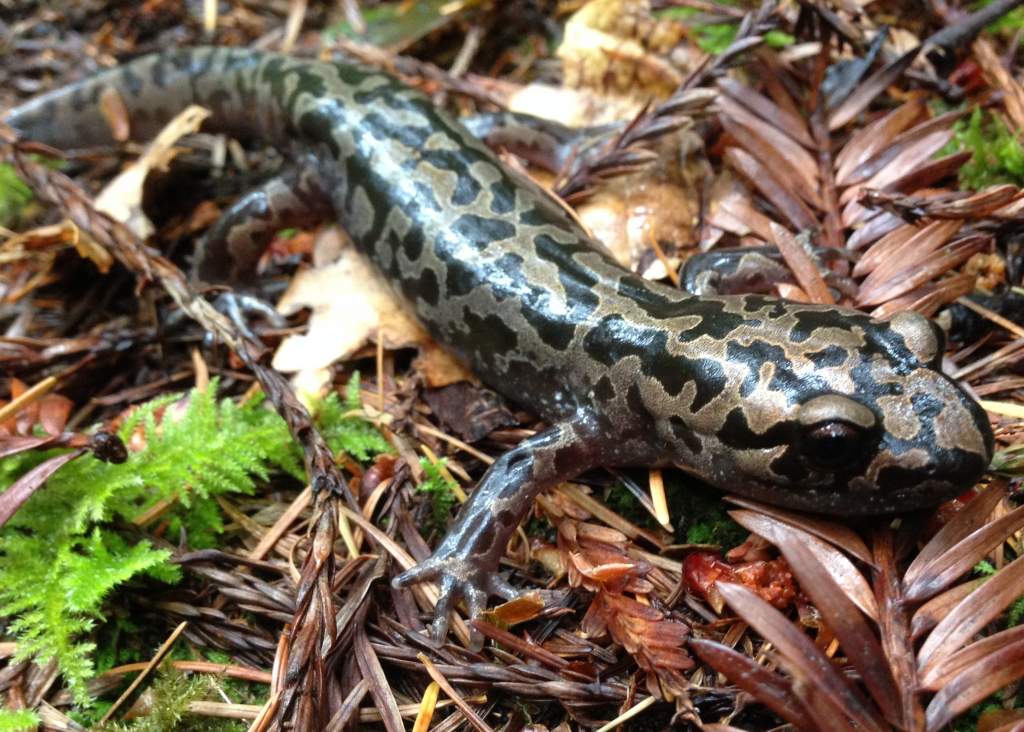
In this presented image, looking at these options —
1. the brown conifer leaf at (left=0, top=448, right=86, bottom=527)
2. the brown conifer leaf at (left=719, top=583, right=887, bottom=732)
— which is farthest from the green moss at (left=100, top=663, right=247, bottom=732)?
the brown conifer leaf at (left=719, top=583, right=887, bottom=732)

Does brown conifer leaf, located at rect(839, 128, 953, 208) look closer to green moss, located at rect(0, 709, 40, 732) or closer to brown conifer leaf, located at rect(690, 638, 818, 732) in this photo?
brown conifer leaf, located at rect(690, 638, 818, 732)

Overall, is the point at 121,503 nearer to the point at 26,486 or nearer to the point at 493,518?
the point at 26,486

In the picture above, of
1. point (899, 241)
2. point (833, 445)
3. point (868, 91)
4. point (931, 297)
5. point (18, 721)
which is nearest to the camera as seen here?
point (18, 721)

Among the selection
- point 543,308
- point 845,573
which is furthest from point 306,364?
point 845,573

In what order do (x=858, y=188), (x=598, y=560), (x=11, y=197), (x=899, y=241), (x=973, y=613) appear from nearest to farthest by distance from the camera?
(x=973, y=613), (x=598, y=560), (x=899, y=241), (x=858, y=188), (x=11, y=197)

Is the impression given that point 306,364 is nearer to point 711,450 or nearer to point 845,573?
point 711,450

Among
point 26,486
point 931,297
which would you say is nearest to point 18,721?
point 26,486
